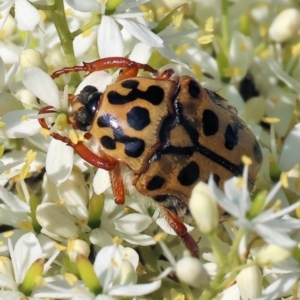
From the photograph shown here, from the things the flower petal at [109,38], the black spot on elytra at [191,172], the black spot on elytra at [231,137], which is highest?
the flower petal at [109,38]

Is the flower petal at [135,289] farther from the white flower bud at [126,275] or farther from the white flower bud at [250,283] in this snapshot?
the white flower bud at [250,283]

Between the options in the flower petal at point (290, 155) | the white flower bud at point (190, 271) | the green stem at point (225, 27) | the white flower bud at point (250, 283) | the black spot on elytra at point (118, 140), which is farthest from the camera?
the green stem at point (225, 27)

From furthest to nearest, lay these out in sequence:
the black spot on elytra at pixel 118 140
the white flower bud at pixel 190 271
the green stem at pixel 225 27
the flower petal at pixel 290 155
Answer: the green stem at pixel 225 27, the flower petal at pixel 290 155, the black spot on elytra at pixel 118 140, the white flower bud at pixel 190 271

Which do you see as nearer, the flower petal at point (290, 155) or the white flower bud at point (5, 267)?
the white flower bud at point (5, 267)

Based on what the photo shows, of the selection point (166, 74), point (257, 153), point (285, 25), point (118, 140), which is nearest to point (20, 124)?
point (118, 140)

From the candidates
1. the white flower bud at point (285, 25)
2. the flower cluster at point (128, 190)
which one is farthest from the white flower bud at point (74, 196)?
the white flower bud at point (285, 25)

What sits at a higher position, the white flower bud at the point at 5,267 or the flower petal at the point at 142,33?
the flower petal at the point at 142,33

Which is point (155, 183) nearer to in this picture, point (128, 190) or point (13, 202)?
point (128, 190)

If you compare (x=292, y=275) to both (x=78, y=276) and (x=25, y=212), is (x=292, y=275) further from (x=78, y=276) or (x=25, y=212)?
(x=25, y=212)
